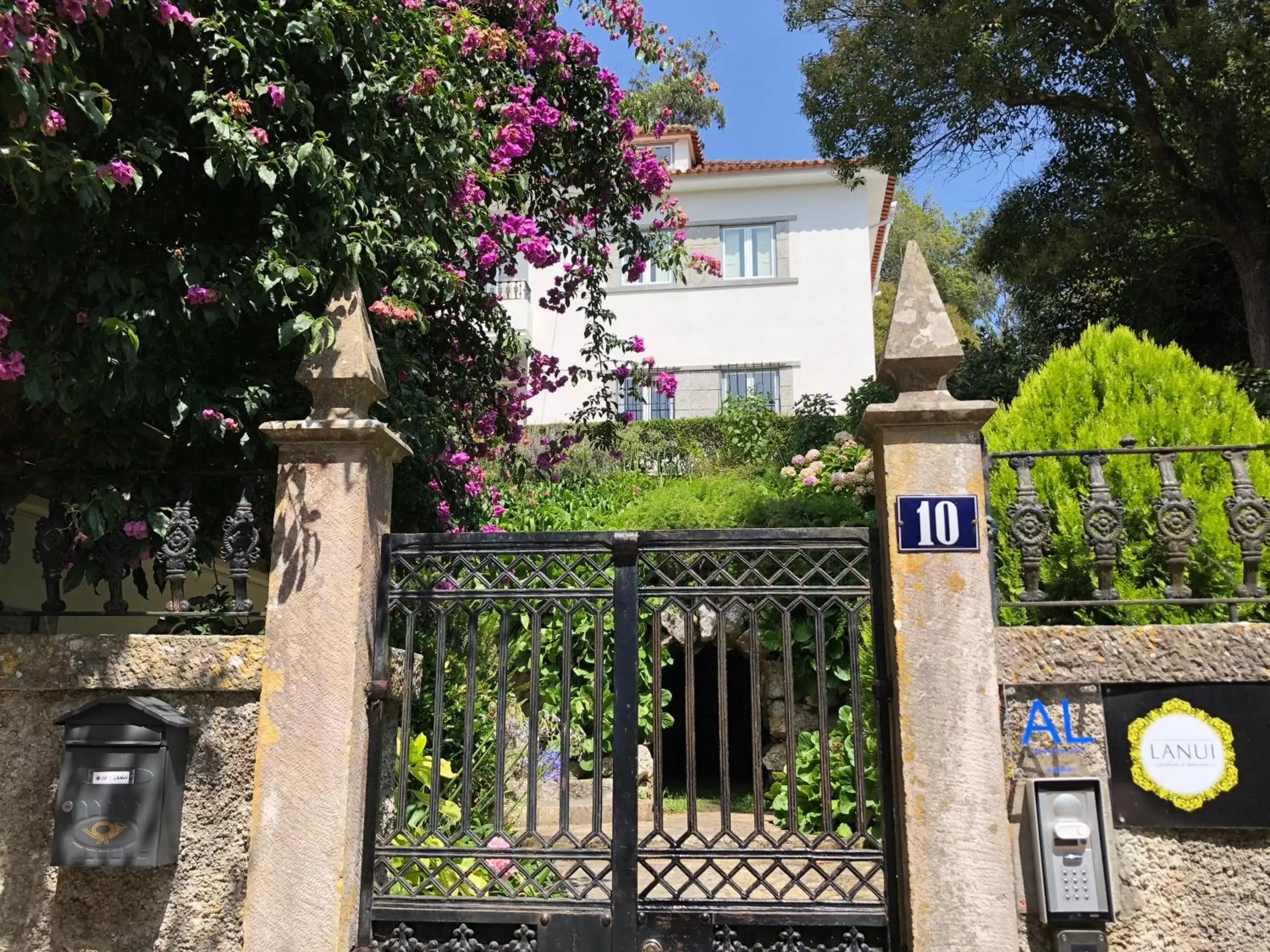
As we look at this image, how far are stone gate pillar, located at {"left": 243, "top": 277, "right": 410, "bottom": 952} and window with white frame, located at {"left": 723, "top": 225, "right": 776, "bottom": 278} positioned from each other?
583 inches

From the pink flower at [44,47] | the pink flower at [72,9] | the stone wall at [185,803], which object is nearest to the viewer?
the pink flower at [44,47]

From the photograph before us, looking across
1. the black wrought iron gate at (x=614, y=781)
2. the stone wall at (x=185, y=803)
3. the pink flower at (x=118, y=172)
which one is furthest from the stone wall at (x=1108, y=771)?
the pink flower at (x=118, y=172)

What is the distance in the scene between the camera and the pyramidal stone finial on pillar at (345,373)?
3.66 meters

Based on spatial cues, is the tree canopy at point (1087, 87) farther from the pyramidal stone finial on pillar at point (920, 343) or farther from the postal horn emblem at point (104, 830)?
the postal horn emblem at point (104, 830)

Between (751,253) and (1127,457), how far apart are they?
1445 centimetres

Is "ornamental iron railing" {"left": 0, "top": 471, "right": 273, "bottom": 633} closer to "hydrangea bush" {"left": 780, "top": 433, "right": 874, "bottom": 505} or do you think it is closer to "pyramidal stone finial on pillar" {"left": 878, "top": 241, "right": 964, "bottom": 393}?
"pyramidal stone finial on pillar" {"left": 878, "top": 241, "right": 964, "bottom": 393}

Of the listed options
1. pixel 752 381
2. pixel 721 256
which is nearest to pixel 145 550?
pixel 752 381

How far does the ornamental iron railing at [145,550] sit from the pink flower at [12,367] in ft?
2.07

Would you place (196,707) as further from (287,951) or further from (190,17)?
(190,17)

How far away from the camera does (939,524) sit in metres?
3.44

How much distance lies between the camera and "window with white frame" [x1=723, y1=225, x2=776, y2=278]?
17750 millimetres

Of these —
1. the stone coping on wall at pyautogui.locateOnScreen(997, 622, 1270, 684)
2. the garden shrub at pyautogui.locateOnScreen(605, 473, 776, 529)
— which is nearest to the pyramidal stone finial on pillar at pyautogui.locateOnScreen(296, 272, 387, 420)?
the stone coping on wall at pyautogui.locateOnScreen(997, 622, 1270, 684)

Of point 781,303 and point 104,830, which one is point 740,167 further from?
point 104,830

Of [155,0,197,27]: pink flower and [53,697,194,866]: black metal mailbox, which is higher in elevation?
[155,0,197,27]: pink flower
